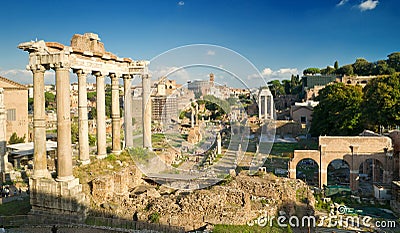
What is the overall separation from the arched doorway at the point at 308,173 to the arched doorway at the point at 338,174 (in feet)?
3.90

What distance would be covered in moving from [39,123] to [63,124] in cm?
112

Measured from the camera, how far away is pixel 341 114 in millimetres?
35656

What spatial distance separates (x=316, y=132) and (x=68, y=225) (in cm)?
3641

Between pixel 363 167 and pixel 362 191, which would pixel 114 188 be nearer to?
pixel 362 191

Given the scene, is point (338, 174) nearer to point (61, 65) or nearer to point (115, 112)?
point (115, 112)

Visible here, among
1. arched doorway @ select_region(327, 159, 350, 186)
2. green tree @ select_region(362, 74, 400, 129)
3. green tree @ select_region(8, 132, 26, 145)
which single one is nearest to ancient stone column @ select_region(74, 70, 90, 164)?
arched doorway @ select_region(327, 159, 350, 186)

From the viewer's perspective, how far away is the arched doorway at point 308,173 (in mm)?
26672

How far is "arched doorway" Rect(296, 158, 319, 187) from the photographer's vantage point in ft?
87.5

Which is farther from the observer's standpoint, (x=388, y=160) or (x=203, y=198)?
(x=388, y=160)

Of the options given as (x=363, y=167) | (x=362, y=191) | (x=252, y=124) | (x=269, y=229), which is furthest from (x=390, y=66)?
(x=269, y=229)

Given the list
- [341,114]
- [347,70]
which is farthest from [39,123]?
[347,70]

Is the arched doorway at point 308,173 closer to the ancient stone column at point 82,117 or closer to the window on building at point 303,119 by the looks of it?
the ancient stone column at point 82,117

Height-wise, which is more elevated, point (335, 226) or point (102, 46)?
point (102, 46)

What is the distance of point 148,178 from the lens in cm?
1712
